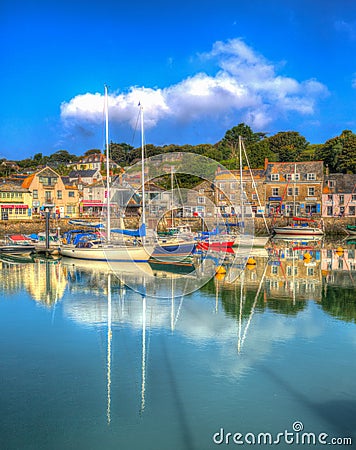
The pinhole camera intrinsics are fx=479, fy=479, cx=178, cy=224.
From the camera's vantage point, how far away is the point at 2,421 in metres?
10.9

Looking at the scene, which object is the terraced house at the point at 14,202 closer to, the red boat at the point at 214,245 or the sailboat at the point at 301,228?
the red boat at the point at 214,245

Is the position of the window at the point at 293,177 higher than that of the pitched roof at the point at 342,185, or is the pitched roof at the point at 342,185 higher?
the window at the point at 293,177

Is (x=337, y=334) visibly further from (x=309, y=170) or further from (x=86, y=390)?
(x=309, y=170)

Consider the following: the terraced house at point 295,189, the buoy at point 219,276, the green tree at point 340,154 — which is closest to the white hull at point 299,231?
the terraced house at point 295,189

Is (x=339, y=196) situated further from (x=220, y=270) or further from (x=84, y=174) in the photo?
(x=84, y=174)

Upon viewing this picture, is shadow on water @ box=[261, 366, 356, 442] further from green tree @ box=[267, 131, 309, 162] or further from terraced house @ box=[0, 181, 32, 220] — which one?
green tree @ box=[267, 131, 309, 162]

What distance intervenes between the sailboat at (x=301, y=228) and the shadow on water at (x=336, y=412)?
158ft

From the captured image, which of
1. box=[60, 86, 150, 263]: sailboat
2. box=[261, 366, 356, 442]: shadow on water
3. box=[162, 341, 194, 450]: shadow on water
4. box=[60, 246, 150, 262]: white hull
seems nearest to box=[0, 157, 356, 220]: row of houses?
box=[60, 86, 150, 263]: sailboat

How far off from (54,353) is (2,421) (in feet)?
15.3

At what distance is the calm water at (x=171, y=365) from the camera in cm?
1064

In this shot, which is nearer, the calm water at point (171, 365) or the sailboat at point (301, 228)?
the calm water at point (171, 365)

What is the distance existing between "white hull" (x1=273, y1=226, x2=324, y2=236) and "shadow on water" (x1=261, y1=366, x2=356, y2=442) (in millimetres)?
47904

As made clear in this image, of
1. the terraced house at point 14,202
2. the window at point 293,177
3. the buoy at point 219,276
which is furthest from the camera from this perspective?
the window at point 293,177

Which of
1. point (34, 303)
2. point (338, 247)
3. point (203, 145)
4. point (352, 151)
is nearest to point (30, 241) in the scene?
point (34, 303)
